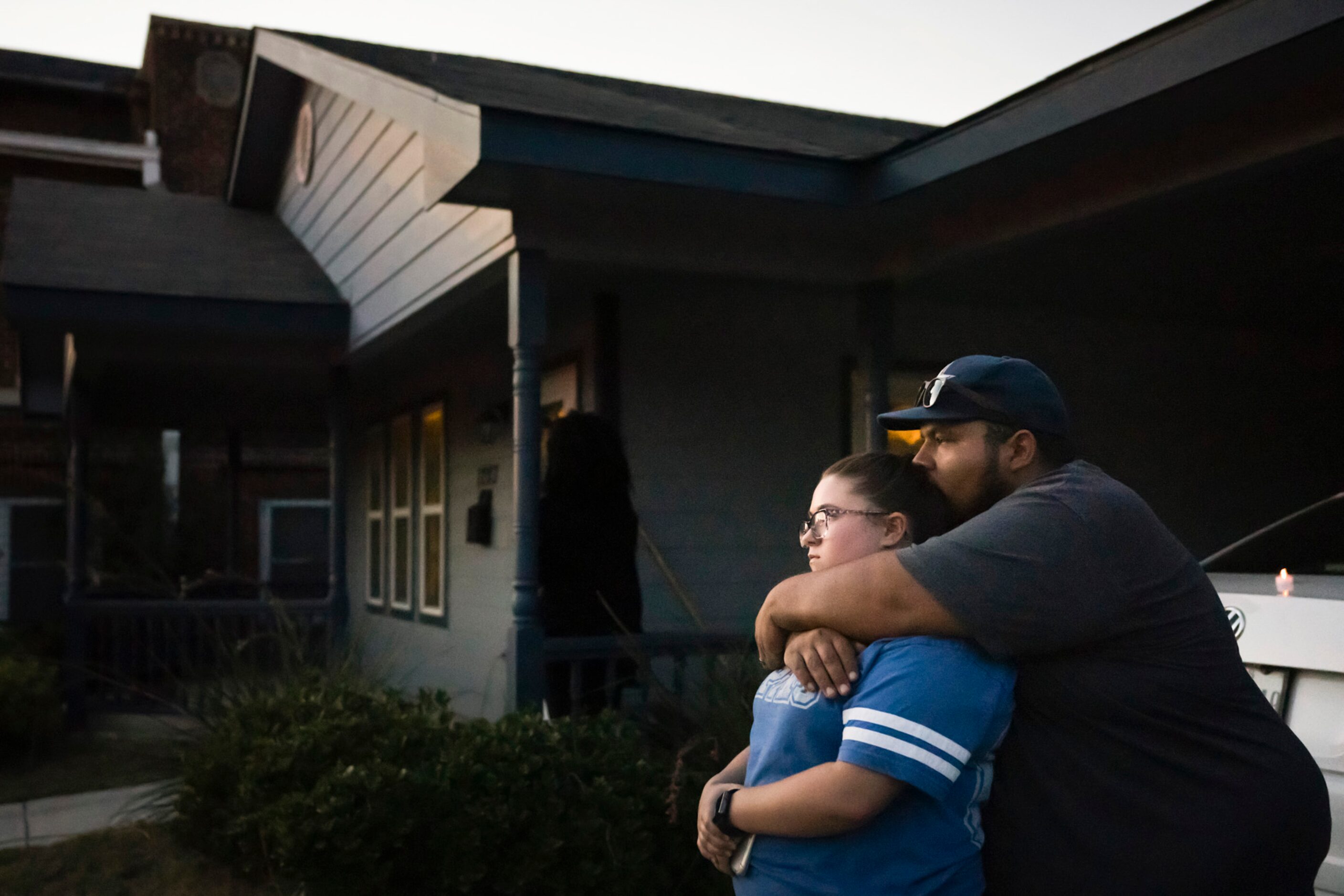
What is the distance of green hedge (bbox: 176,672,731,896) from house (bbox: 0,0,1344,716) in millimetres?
1168

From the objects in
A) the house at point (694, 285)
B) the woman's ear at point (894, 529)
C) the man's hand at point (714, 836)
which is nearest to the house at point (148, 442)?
the house at point (694, 285)

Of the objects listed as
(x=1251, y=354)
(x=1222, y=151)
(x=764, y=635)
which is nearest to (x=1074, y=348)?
(x=1251, y=354)

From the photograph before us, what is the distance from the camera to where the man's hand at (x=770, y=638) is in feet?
6.52

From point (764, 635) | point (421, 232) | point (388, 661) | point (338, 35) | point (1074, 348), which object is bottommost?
point (388, 661)

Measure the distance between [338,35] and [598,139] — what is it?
463cm

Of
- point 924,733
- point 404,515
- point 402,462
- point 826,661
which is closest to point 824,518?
point 826,661

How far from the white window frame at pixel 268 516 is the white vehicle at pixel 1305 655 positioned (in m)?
20.4

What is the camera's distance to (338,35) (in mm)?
9000

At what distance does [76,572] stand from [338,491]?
2.02 meters

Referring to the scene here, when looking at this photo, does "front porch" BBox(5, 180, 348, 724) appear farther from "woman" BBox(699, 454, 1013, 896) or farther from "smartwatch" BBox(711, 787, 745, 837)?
"woman" BBox(699, 454, 1013, 896)

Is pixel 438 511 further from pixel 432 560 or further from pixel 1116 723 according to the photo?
pixel 1116 723

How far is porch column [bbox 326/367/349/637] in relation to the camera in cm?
1001

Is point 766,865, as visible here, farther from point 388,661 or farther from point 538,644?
point 388,661

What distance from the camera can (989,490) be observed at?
6.52 ft
